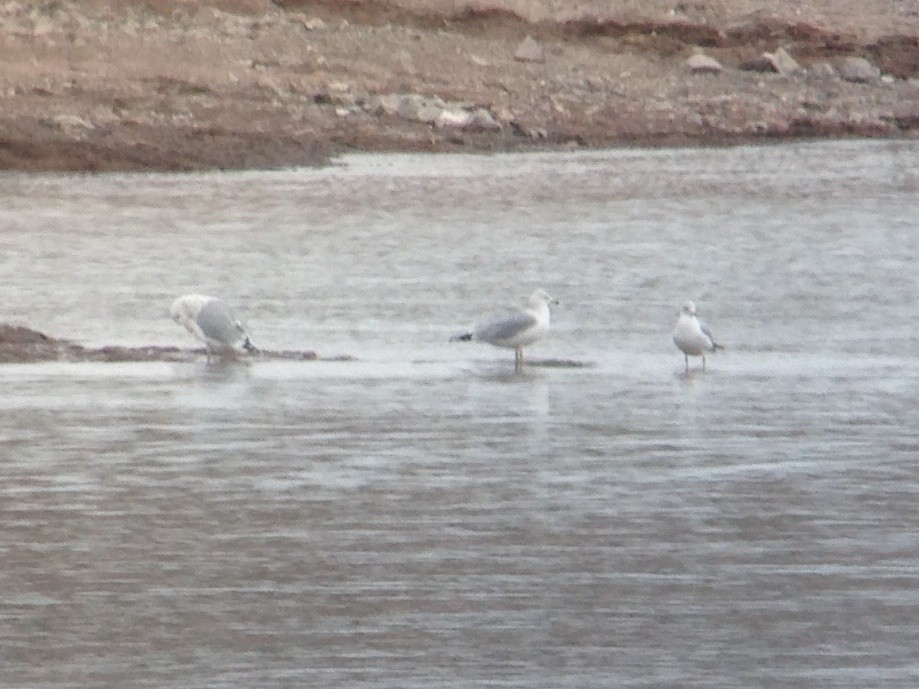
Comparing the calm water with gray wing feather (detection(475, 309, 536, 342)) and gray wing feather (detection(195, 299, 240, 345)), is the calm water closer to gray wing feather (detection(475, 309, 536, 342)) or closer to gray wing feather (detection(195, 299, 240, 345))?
gray wing feather (detection(475, 309, 536, 342))

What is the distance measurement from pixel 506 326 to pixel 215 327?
1.43 meters

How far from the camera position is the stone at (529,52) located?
44.4m

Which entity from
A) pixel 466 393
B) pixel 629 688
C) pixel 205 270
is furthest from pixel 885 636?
pixel 205 270

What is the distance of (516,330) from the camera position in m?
13.2

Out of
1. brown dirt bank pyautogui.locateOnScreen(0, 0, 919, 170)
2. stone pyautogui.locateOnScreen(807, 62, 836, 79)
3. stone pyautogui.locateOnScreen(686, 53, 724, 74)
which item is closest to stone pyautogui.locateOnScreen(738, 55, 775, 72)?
brown dirt bank pyautogui.locateOnScreen(0, 0, 919, 170)

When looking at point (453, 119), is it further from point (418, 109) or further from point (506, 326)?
point (506, 326)

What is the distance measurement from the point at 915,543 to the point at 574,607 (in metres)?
1.36

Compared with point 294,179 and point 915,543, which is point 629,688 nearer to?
point 915,543

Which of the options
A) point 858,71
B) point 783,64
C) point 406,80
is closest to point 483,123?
point 406,80

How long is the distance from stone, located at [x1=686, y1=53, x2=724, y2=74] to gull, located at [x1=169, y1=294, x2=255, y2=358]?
110ft

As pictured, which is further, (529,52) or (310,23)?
(529,52)

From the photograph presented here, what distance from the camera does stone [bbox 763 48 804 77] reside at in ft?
157

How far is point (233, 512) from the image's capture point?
8.81 meters

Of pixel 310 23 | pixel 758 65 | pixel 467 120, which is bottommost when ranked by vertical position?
pixel 467 120
